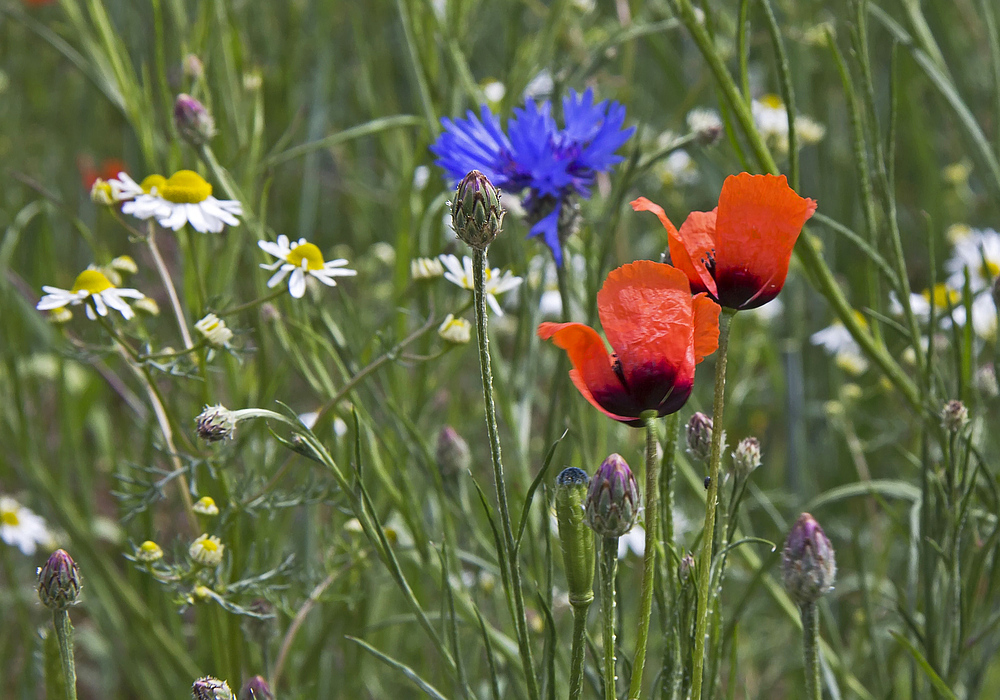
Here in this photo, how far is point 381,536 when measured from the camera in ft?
1.52

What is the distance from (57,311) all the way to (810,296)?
42.0 inches

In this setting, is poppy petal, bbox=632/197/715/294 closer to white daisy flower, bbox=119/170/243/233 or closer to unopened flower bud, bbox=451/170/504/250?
unopened flower bud, bbox=451/170/504/250

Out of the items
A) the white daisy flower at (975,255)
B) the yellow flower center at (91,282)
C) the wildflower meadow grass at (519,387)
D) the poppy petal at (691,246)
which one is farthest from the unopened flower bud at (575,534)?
the white daisy flower at (975,255)

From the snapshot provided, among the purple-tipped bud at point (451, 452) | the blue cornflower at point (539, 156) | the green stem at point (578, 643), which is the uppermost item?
the blue cornflower at point (539, 156)

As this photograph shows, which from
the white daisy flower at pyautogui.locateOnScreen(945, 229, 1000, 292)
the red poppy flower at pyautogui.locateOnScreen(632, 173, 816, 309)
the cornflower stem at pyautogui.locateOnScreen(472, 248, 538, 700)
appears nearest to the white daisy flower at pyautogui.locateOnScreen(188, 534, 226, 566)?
the cornflower stem at pyautogui.locateOnScreen(472, 248, 538, 700)

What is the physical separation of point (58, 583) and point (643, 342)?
0.29 m

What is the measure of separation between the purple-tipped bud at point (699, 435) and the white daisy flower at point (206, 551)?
303mm

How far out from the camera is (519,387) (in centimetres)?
86

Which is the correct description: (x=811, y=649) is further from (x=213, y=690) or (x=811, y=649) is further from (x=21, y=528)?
(x=21, y=528)

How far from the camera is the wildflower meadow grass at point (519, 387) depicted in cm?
43

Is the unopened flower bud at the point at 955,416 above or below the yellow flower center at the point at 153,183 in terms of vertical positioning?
below

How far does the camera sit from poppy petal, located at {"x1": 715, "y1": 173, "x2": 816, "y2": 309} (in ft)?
1.32

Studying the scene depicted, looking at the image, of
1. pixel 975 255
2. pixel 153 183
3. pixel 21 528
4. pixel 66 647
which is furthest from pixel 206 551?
pixel 975 255

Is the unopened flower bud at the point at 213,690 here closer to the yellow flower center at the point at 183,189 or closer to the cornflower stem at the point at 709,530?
the cornflower stem at the point at 709,530
